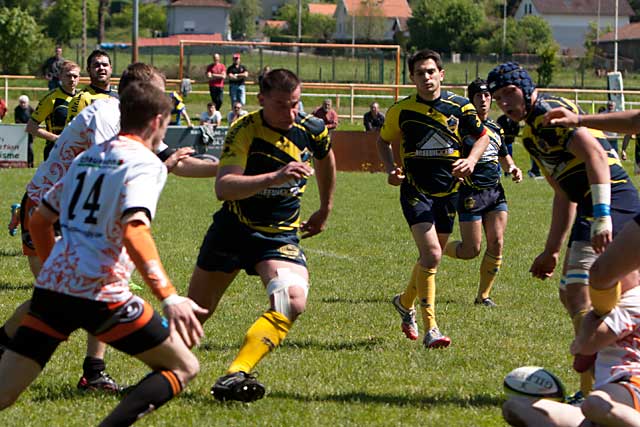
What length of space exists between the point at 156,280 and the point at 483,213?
20.8ft

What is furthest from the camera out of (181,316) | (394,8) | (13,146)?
(394,8)

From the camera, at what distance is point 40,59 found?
59.0 metres

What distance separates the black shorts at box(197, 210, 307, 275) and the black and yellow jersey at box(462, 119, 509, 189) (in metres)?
4.16

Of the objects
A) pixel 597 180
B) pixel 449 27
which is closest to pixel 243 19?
pixel 449 27

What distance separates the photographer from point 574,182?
6289 millimetres

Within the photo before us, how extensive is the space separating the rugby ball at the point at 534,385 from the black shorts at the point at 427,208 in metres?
2.96

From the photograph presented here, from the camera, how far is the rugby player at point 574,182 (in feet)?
19.4

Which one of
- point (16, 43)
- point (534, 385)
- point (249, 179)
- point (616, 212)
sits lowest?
point (534, 385)

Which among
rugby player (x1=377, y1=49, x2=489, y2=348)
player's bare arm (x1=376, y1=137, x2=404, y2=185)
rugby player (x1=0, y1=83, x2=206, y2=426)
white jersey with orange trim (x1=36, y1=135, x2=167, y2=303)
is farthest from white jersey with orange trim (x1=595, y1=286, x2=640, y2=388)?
player's bare arm (x1=376, y1=137, x2=404, y2=185)

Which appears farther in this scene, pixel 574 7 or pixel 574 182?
pixel 574 7

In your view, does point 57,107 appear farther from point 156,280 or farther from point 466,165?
point 156,280

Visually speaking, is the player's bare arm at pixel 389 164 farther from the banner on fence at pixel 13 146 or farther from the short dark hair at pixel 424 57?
the banner on fence at pixel 13 146

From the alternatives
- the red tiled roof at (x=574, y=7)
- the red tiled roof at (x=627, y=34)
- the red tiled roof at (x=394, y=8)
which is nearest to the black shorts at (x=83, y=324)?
the red tiled roof at (x=627, y=34)

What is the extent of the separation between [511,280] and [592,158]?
5.63 m
